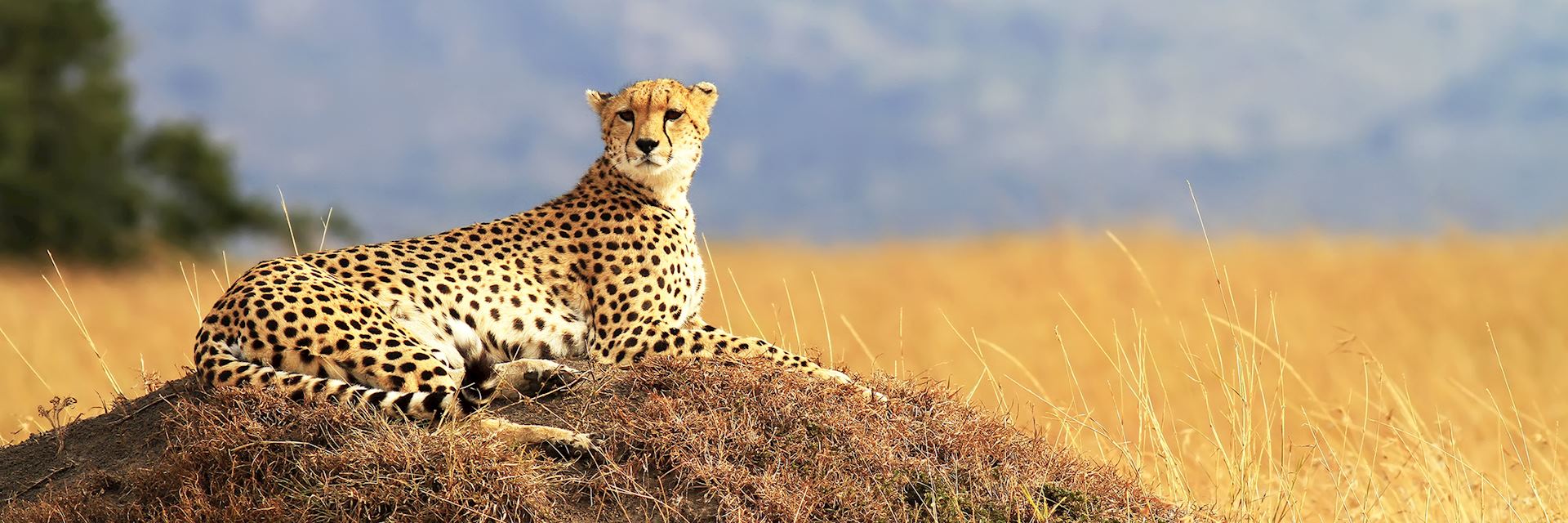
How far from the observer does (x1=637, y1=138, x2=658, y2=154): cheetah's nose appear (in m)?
5.55

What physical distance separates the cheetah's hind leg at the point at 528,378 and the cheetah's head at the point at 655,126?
120cm

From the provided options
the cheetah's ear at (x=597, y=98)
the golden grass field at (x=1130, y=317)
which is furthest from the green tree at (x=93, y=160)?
the cheetah's ear at (x=597, y=98)

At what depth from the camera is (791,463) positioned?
4.43 m

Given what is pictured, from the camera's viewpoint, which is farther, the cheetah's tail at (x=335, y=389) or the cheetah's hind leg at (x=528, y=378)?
the cheetah's hind leg at (x=528, y=378)

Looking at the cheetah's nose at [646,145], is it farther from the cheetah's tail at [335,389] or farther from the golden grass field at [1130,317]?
the golden grass field at [1130,317]

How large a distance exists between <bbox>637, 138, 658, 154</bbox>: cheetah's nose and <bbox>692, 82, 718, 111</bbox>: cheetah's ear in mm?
313

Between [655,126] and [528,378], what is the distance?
130cm

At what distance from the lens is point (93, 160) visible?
2158 cm

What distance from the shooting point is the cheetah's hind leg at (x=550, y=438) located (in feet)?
14.3

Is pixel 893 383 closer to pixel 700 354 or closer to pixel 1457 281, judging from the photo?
pixel 700 354

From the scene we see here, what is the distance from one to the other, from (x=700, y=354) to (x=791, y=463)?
0.77 m

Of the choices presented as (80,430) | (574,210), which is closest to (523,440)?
(574,210)

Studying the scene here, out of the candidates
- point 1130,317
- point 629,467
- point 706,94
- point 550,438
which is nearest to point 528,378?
point 550,438

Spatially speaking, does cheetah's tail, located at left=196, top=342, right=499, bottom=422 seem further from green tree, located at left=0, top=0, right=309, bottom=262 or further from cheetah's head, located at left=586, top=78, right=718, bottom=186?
green tree, located at left=0, top=0, right=309, bottom=262
